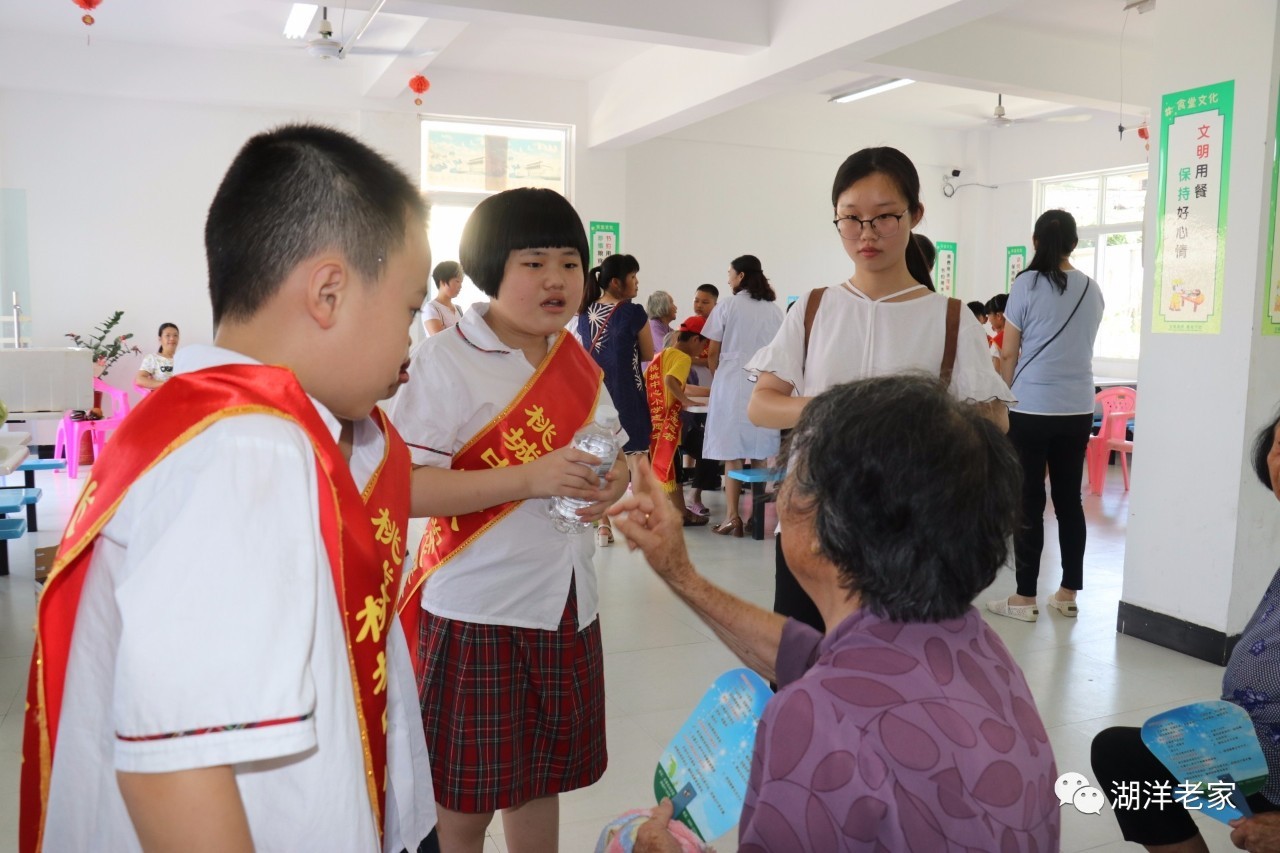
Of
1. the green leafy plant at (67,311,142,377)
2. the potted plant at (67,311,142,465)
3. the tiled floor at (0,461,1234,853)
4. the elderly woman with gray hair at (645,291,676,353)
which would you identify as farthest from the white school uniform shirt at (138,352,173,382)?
the elderly woman with gray hair at (645,291,676,353)

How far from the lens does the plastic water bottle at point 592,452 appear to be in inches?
52.6

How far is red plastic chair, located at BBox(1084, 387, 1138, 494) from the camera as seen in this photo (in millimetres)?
6730

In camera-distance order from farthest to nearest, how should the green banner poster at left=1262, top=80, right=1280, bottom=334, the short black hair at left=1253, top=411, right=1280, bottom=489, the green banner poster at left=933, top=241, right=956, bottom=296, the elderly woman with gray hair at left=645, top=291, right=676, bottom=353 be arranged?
1. the green banner poster at left=933, top=241, right=956, bottom=296
2. the elderly woman with gray hair at left=645, top=291, right=676, bottom=353
3. the green banner poster at left=1262, top=80, right=1280, bottom=334
4. the short black hair at left=1253, top=411, right=1280, bottom=489

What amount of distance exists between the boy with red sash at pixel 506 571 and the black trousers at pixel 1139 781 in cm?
89

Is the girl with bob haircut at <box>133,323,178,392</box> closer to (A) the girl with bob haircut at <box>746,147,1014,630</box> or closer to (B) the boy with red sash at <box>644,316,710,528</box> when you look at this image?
(B) the boy with red sash at <box>644,316,710,528</box>

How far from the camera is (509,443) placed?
1.49 metres

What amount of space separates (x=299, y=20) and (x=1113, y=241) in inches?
308

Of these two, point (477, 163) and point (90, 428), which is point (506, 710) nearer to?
point (90, 428)

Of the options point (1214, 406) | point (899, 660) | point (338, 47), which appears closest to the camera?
point (899, 660)

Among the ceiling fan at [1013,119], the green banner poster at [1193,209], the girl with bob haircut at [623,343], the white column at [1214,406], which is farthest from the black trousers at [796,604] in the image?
the ceiling fan at [1013,119]

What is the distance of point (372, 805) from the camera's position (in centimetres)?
79

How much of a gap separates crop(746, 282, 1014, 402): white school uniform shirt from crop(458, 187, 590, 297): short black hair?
56 cm

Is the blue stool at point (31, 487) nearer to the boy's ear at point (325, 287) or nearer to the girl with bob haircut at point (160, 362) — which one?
the girl with bob haircut at point (160, 362)

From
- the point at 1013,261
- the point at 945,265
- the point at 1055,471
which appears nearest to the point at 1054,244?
the point at 1055,471
